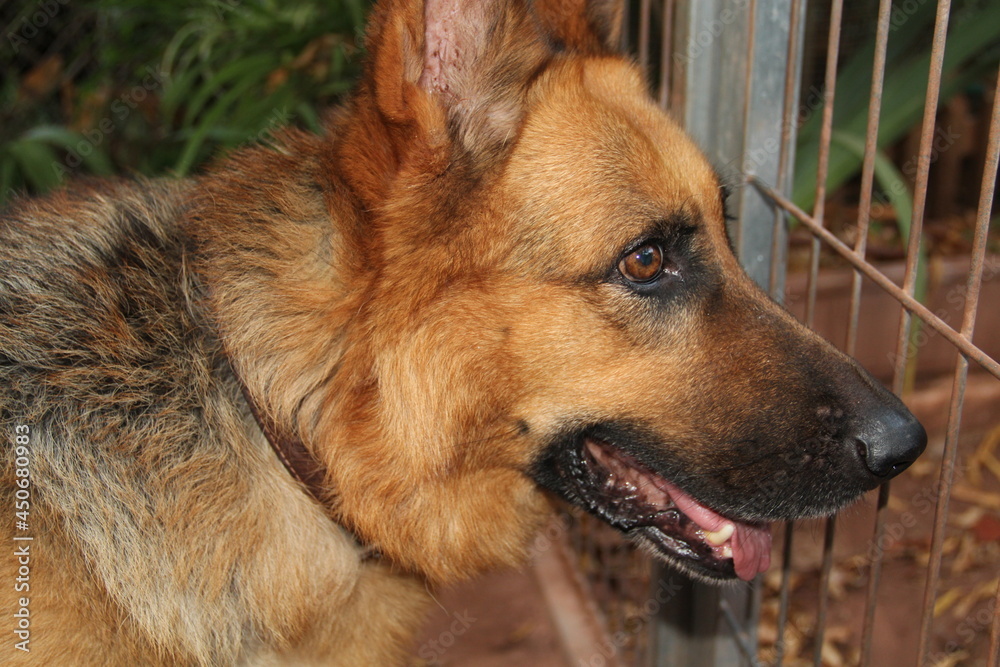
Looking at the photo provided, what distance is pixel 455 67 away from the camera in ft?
6.30

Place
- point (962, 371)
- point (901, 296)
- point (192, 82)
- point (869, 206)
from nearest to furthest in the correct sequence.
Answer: point (962, 371) < point (901, 296) < point (869, 206) < point (192, 82)

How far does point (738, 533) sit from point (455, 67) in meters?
1.46

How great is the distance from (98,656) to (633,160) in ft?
5.79

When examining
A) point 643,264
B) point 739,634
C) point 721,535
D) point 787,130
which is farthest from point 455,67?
point 739,634

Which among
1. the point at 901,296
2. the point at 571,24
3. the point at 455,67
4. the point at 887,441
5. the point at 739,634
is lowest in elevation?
the point at 739,634

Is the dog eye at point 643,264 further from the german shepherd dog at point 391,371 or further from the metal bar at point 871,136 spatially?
the metal bar at point 871,136

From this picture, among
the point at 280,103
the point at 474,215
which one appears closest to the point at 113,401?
the point at 474,215

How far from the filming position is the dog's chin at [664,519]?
7.18 ft

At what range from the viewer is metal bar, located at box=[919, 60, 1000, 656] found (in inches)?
57.5

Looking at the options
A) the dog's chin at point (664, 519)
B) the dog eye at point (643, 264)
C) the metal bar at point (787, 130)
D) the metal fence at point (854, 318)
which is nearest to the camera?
the metal fence at point (854, 318)

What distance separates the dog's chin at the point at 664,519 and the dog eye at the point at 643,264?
488mm

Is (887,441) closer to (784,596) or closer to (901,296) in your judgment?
(901,296)

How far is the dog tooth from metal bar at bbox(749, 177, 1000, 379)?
0.75 metres

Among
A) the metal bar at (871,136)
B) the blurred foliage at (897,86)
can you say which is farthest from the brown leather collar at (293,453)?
the blurred foliage at (897,86)
